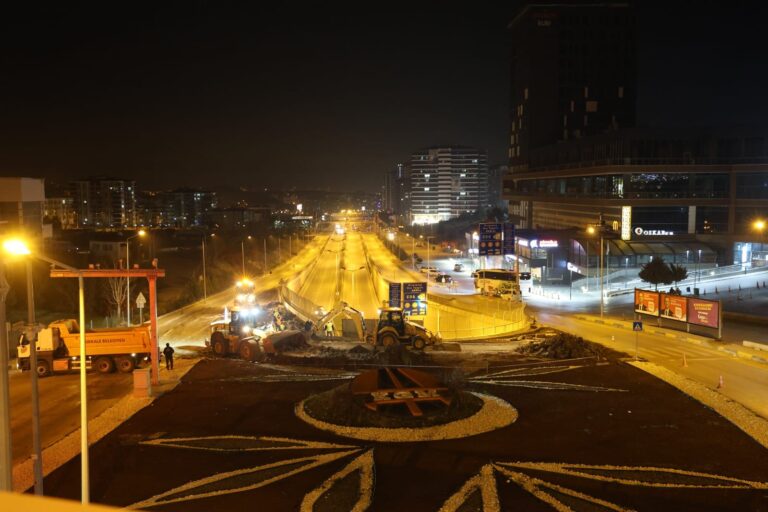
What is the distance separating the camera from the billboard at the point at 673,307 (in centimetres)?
3284

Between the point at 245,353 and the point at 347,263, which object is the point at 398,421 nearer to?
the point at 245,353

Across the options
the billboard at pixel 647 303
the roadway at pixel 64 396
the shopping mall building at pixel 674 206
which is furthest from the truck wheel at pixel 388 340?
the shopping mall building at pixel 674 206

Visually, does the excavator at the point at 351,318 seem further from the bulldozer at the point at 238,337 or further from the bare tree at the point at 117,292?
the bare tree at the point at 117,292

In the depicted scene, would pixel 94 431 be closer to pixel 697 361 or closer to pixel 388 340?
pixel 388 340

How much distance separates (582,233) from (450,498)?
178ft

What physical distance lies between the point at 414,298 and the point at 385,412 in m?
25.1

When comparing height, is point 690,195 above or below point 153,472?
above

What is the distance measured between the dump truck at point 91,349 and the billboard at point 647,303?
25.2 m

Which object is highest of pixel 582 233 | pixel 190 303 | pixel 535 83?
pixel 535 83

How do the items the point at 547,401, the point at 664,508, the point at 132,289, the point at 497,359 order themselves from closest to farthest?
the point at 664,508, the point at 547,401, the point at 497,359, the point at 132,289

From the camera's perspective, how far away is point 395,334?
100ft

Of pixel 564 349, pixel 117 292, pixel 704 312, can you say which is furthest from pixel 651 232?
pixel 117 292

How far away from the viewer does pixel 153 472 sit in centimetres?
1440

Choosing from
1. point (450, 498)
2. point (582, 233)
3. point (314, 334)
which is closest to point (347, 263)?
point (582, 233)
